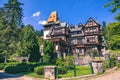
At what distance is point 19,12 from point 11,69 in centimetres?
2085

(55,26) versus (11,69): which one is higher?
(55,26)

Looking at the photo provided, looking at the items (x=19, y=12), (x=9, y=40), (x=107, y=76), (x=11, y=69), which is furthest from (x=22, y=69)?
(x=19, y=12)

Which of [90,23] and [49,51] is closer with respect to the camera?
[49,51]

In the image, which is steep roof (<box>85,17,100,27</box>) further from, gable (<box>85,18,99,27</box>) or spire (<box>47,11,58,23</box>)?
spire (<box>47,11,58,23</box>)

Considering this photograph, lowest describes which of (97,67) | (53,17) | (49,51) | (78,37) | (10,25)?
(97,67)

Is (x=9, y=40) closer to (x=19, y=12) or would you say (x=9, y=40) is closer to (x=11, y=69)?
(x=19, y=12)

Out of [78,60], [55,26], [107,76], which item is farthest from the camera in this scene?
[55,26]

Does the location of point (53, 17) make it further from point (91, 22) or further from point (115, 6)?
point (115, 6)

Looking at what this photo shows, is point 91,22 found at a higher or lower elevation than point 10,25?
higher

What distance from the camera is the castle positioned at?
5509cm

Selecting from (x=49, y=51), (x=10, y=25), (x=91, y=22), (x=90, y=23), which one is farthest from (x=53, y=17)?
(x=10, y=25)

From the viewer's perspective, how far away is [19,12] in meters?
46.2

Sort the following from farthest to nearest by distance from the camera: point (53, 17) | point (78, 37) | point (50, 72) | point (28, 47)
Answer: point (53, 17) < point (78, 37) < point (28, 47) < point (50, 72)

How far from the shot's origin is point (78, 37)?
2336 inches
